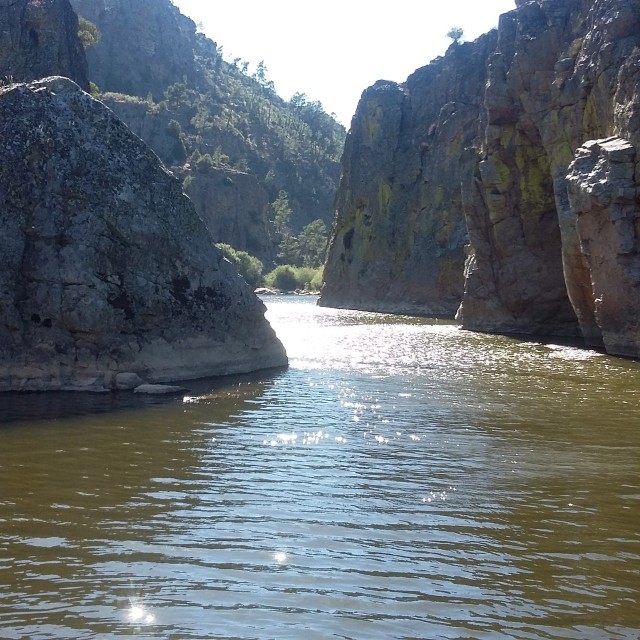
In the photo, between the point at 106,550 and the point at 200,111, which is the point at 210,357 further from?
the point at 200,111

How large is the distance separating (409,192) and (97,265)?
55.3 m

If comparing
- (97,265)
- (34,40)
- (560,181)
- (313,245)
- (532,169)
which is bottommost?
(97,265)

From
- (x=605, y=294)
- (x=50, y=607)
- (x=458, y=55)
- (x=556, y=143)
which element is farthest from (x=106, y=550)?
(x=458, y=55)

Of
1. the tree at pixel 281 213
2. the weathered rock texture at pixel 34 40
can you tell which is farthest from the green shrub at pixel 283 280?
the weathered rock texture at pixel 34 40

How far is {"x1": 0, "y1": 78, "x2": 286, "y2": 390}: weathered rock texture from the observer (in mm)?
18109

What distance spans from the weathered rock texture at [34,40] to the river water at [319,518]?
2832 centimetres

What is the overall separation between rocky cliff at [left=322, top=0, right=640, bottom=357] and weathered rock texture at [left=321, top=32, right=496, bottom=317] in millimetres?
20532

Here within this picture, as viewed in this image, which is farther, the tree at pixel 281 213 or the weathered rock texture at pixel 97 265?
the tree at pixel 281 213

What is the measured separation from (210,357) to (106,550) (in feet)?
43.1

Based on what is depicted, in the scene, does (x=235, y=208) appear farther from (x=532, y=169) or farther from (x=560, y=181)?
(x=560, y=181)

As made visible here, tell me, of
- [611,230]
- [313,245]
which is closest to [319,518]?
[611,230]

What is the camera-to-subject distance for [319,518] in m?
8.42

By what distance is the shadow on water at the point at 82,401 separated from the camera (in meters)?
14.8

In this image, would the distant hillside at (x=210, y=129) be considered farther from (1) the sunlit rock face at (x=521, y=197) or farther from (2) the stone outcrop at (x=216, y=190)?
(1) the sunlit rock face at (x=521, y=197)
